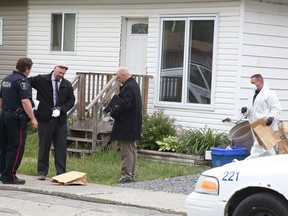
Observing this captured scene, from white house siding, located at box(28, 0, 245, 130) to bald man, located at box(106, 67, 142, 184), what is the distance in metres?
3.31

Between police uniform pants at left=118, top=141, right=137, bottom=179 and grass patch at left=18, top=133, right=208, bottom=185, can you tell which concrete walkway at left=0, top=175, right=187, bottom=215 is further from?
grass patch at left=18, top=133, right=208, bottom=185

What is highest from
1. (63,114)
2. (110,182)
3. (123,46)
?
(123,46)

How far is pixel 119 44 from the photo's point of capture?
1639 cm

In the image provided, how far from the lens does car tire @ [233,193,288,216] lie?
674cm

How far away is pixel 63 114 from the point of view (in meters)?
11.7

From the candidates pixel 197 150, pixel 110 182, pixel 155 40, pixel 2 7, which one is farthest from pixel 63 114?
pixel 2 7

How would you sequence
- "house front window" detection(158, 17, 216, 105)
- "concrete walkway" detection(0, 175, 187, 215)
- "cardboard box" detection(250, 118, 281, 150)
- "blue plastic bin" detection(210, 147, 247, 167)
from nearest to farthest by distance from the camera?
"concrete walkway" detection(0, 175, 187, 215) < "cardboard box" detection(250, 118, 281, 150) < "blue plastic bin" detection(210, 147, 247, 167) < "house front window" detection(158, 17, 216, 105)

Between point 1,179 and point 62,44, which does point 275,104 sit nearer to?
point 1,179

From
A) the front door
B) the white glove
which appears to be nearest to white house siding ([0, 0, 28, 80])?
the front door

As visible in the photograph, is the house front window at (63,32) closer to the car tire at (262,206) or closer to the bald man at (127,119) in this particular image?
the bald man at (127,119)

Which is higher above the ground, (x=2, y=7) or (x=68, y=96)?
(x=2, y=7)

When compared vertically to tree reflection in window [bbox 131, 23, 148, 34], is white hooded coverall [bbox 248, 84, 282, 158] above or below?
below

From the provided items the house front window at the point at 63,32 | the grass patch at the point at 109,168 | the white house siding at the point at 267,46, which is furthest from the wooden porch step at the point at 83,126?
the white house siding at the point at 267,46

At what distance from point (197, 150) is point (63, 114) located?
11.4 ft
